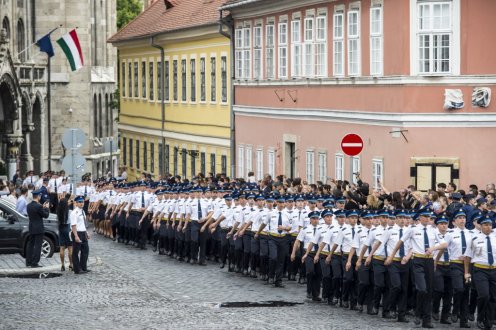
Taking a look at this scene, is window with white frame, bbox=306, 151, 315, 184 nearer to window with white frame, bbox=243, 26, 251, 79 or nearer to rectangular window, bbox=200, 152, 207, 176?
window with white frame, bbox=243, 26, 251, 79

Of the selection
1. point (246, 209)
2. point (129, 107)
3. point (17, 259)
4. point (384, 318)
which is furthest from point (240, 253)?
point (129, 107)

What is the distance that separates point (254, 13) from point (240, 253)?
21.9 meters

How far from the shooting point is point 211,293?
30.0 metres

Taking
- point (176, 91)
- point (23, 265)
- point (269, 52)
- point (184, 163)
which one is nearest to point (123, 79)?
point (176, 91)

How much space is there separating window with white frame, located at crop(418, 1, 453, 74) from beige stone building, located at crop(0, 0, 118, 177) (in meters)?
36.6

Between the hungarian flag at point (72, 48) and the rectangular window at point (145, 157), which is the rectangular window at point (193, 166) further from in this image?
the rectangular window at point (145, 157)

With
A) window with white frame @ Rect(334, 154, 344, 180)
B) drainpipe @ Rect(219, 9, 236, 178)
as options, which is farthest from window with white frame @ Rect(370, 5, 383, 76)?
drainpipe @ Rect(219, 9, 236, 178)

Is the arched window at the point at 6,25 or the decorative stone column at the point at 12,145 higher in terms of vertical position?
the arched window at the point at 6,25

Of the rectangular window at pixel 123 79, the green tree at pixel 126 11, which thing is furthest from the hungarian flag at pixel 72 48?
the green tree at pixel 126 11

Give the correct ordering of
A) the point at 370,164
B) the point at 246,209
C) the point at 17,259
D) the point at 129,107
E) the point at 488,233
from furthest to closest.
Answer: the point at 129,107 → the point at 370,164 → the point at 17,259 → the point at 246,209 → the point at 488,233

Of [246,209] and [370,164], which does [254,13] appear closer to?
[370,164]

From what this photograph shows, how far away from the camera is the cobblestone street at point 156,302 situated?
2502 cm

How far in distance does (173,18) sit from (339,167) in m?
27.3

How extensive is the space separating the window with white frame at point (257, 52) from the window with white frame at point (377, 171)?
44.7ft
